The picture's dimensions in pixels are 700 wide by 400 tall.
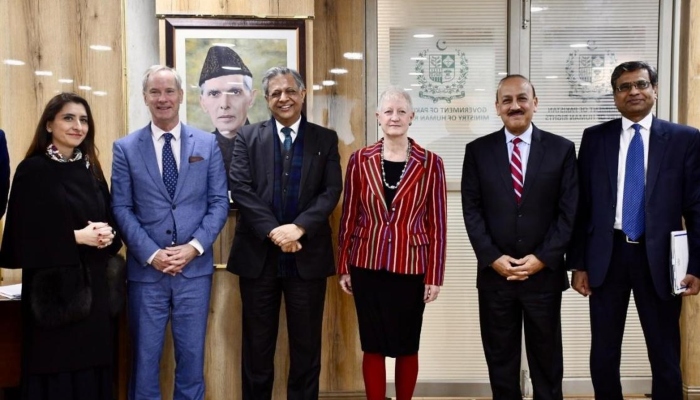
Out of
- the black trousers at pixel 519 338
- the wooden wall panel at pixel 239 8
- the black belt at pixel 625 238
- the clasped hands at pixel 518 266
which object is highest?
the wooden wall panel at pixel 239 8

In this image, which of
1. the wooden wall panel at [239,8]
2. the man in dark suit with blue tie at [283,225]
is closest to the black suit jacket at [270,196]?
the man in dark suit with blue tie at [283,225]

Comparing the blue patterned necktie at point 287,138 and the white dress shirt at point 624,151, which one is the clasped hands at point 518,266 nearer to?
the white dress shirt at point 624,151

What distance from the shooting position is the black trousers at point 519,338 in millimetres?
3049

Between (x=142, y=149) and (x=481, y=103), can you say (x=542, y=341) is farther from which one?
(x=142, y=149)

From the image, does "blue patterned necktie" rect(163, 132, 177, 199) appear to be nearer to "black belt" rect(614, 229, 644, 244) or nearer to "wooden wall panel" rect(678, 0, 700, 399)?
"black belt" rect(614, 229, 644, 244)

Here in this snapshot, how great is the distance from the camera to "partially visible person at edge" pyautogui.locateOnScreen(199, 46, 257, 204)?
3.53 m

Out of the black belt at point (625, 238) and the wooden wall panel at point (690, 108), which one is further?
the wooden wall panel at point (690, 108)

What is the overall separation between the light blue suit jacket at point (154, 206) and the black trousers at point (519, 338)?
54.9 inches

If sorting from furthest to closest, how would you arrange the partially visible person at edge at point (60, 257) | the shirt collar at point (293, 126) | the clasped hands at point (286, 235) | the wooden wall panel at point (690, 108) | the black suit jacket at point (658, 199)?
the wooden wall panel at point (690, 108) → the shirt collar at point (293, 126) → the clasped hands at point (286, 235) → the black suit jacket at point (658, 199) → the partially visible person at edge at point (60, 257)

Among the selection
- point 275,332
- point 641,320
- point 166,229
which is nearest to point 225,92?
point 166,229

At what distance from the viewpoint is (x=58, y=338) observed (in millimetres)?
2746

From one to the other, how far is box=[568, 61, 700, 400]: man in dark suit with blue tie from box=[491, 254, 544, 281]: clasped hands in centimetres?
26

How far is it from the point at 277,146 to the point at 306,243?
0.51 m

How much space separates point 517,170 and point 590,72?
129 cm
